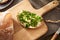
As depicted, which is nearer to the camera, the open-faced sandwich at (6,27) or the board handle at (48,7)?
the open-faced sandwich at (6,27)

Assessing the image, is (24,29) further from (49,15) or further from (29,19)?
(49,15)

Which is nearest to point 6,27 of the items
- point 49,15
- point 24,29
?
point 24,29

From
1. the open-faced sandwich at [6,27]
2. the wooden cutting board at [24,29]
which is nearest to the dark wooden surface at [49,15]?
the wooden cutting board at [24,29]

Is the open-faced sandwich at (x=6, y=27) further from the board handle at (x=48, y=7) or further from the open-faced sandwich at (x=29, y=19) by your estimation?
the board handle at (x=48, y=7)

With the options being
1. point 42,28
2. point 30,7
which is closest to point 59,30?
point 42,28

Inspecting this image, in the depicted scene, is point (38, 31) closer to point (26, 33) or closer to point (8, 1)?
point (26, 33)

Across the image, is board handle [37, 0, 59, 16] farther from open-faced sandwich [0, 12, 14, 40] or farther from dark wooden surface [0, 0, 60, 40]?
open-faced sandwich [0, 12, 14, 40]
